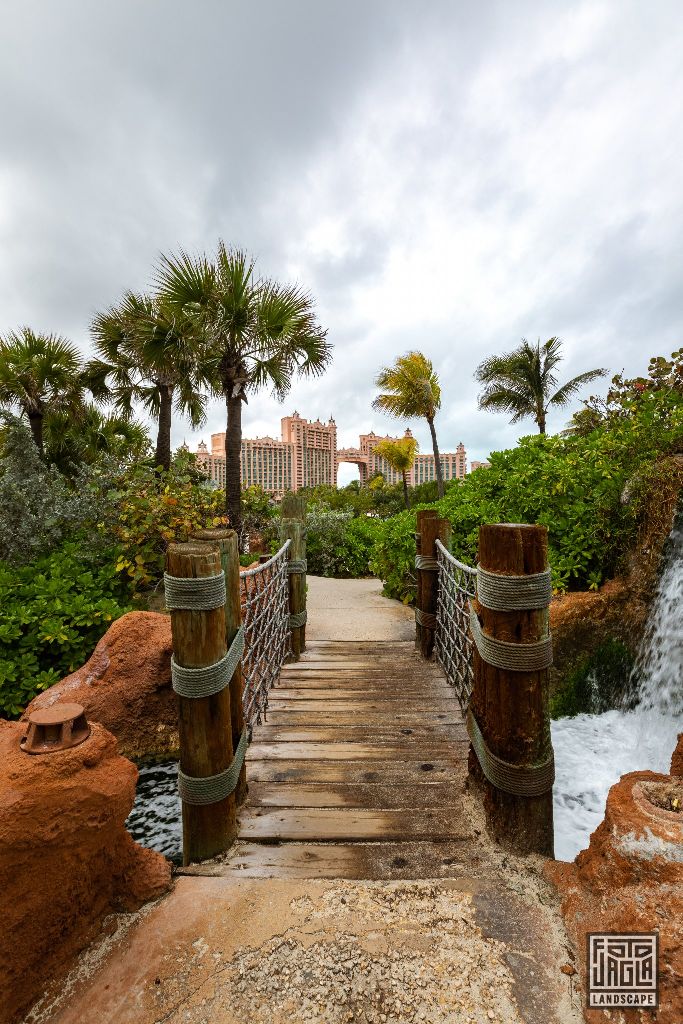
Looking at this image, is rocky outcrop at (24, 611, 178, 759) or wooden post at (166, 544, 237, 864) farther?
rocky outcrop at (24, 611, 178, 759)

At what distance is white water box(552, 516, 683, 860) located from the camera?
10.5 feet

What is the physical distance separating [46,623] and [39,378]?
8149mm

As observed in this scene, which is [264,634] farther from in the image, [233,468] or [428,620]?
[233,468]

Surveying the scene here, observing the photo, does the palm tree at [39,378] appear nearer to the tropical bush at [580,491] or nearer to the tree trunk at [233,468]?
the tree trunk at [233,468]

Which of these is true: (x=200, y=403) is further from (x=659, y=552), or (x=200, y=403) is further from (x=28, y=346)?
(x=659, y=552)

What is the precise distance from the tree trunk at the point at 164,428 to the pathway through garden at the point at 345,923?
30.0ft

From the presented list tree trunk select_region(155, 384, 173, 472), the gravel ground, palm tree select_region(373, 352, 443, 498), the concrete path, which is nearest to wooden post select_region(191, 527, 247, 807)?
the gravel ground

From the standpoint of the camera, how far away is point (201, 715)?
6.41ft

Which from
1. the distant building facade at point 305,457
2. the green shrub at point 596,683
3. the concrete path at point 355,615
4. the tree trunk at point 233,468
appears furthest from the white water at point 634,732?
the distant building facade at point 305,457

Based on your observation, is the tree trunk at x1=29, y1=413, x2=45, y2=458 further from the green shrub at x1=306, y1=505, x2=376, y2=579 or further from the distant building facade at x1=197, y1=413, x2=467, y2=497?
the distant building facade at x1=197, y1=413, x2=467, y2=497

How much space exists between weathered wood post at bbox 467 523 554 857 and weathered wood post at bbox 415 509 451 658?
2317mm

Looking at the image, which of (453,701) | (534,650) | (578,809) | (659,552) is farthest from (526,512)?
(534,650)

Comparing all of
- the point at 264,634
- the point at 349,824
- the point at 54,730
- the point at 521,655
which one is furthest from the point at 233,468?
the point at 521,655

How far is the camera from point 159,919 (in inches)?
64.0
